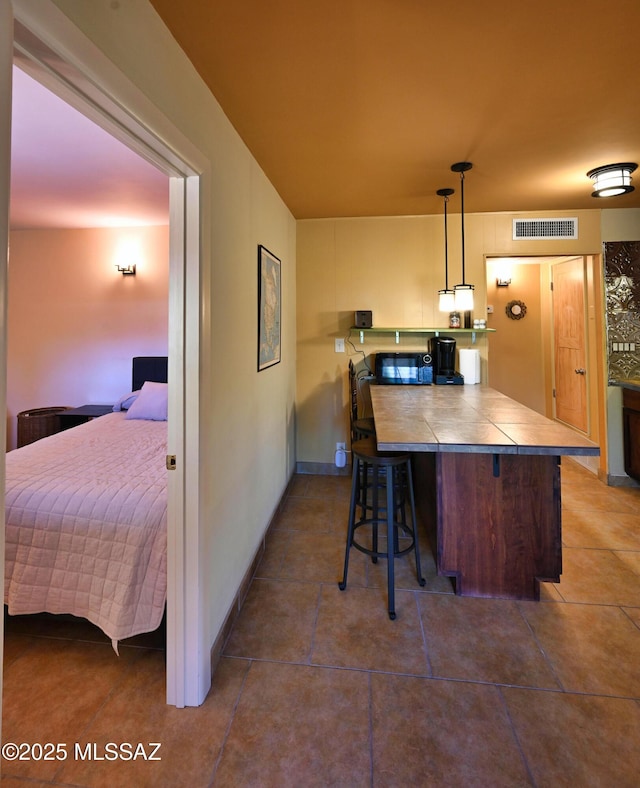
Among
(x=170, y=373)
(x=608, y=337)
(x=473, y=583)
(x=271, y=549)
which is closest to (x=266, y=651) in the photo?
(x=271, y=549)

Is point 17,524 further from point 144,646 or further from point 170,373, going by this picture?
point 170,373

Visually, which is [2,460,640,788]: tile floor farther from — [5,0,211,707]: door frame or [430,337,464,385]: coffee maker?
[430,337,464,385]: coffee maker

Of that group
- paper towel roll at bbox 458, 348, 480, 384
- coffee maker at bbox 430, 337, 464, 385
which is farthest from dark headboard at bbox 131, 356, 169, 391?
paper towel roll at bbox 458, 348, 480, 384

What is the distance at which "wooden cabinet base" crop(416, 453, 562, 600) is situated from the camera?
6.84 ft

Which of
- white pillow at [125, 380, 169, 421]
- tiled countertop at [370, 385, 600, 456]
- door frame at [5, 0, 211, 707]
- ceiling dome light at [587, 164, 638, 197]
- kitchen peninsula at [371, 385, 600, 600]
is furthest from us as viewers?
white pillow at [125, 380, 169, 421]

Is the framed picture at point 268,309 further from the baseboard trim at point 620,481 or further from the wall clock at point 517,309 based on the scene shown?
the wall clock at point 517,309

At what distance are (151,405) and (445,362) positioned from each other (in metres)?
2.57

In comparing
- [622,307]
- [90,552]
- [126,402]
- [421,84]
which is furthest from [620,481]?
[126,402]

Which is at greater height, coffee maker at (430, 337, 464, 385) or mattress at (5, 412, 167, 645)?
coffee maker at (430, 337, 464, 385)

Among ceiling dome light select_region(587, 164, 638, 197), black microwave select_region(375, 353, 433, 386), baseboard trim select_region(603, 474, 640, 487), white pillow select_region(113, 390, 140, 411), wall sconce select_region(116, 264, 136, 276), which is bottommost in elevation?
baseboard trim select_region(603, 474, 640, 487)

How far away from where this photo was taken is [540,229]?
3.61m

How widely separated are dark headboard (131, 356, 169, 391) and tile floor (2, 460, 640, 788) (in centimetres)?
253

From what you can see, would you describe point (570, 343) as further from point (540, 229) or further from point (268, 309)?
point (268, 309)

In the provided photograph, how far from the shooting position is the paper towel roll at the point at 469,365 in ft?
11.7
